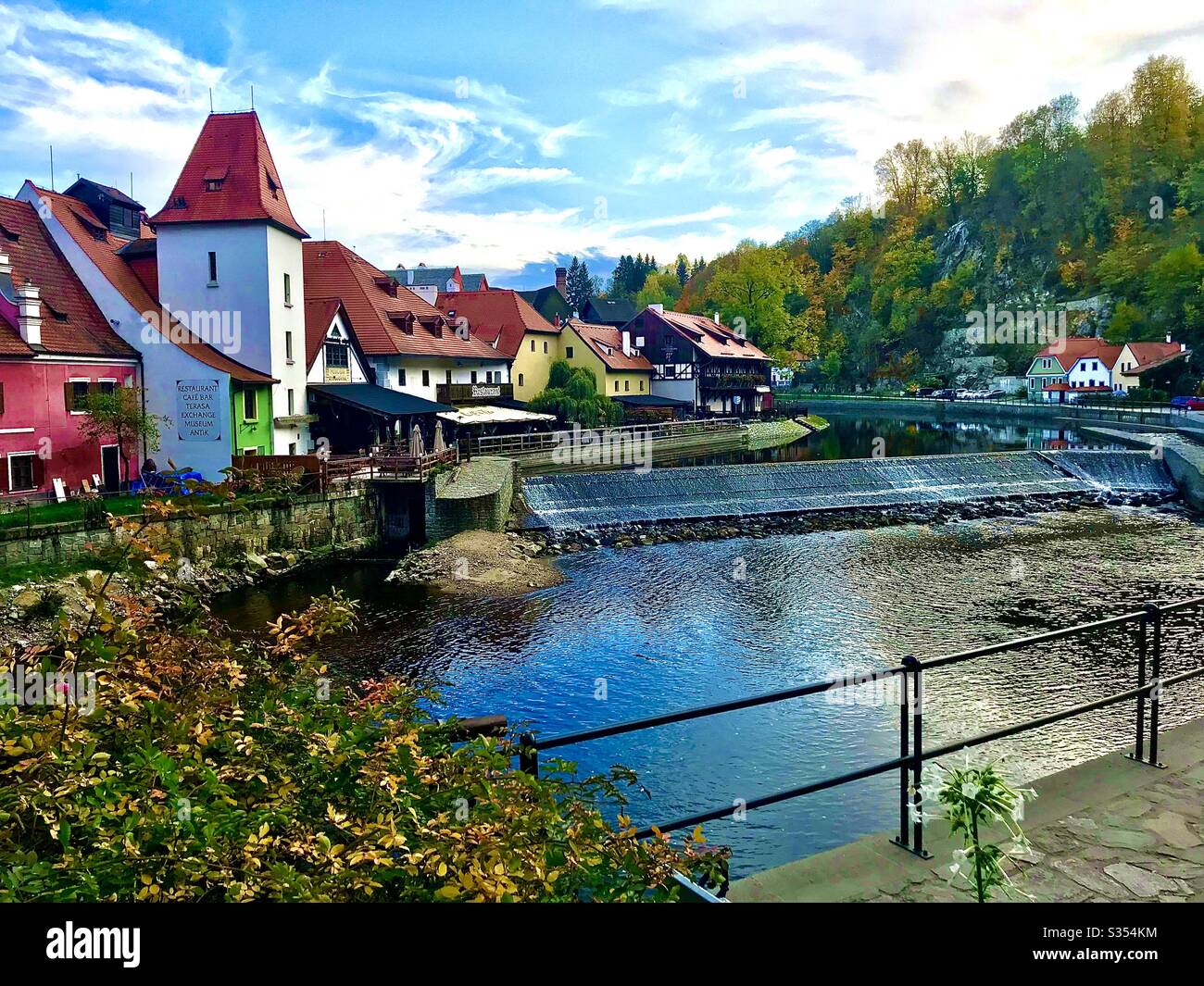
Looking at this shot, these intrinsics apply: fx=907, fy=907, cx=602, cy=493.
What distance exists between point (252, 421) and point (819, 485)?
2329 centimetres

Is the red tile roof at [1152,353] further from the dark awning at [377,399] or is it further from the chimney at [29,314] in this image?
the chimney at [29,314]

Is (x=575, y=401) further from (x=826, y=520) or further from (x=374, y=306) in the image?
(x=826, y=520)

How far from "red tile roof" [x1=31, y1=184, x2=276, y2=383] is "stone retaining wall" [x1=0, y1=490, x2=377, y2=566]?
694 centimetres

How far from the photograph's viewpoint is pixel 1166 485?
42031 mm

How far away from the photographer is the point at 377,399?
40031 mm

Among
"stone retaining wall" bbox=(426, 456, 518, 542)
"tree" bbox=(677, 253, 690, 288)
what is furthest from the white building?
"tree" bbox=(677, 253, 690, 288)

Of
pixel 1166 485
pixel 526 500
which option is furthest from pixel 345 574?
pixel 1166 485

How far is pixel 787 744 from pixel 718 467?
25399 millimetres

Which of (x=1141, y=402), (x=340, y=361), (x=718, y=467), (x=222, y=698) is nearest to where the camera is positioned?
(x=222, y=698)

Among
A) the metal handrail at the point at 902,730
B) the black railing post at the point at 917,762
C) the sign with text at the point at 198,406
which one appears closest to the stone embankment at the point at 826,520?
the sign with text at the point at 198,406

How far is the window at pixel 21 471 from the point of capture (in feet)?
90.0

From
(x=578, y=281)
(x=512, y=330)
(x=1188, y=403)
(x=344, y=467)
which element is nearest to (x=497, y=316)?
(x=512, y=330)

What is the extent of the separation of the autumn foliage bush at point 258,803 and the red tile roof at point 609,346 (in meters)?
61.1
